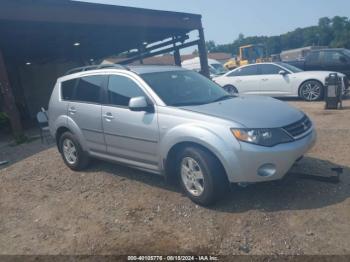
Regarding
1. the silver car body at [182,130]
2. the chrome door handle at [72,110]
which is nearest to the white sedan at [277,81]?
the silver car body at [182,130]

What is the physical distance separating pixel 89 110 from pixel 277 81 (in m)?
8.30

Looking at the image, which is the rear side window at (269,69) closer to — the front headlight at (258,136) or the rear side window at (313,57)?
the rear side window at (313,57)

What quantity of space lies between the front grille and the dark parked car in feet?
34.0

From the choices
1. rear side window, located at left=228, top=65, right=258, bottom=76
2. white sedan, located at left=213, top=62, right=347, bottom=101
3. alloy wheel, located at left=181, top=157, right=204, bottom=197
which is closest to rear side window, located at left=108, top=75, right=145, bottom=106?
alloy wheel, located at left=181, top=157, right=204, bottom=197

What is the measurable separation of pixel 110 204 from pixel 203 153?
1.57 meters

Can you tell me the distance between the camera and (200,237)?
368cm

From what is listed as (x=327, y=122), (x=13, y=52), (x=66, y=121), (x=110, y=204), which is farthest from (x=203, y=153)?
(x=13, y=52)

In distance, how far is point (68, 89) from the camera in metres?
6.09

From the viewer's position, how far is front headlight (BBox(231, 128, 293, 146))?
12.5 ft

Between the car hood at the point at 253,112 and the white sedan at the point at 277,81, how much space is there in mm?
7293

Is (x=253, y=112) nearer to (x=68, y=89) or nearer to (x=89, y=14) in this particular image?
(x=68, y=89)

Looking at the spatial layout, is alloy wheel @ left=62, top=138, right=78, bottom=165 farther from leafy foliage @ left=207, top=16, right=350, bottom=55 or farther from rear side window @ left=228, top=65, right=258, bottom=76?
leafy foliage @ left=207, top=16, right=350, bottom=55

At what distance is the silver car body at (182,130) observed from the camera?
384 centimetres

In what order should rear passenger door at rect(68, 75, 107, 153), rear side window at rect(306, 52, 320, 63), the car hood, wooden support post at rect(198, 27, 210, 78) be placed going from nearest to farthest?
1. the car hood
2. rear passenger door at rect(68, 75, 107, 153)
3. rear side window at rect(306, 52, 320, 63)
4. wooden support post at rect(198, 27, 210, 78)
